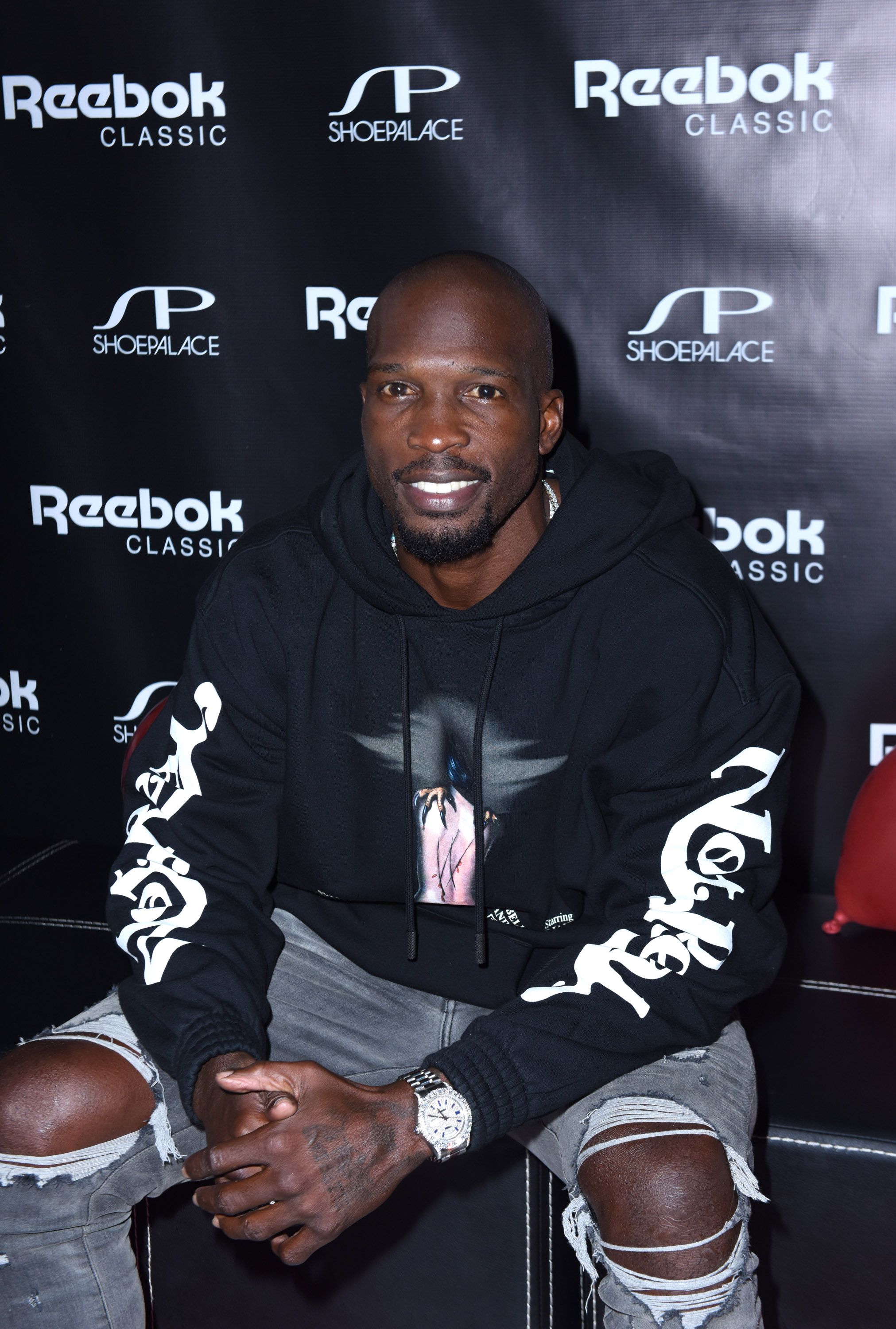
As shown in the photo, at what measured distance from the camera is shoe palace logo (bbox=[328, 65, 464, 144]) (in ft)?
6.82

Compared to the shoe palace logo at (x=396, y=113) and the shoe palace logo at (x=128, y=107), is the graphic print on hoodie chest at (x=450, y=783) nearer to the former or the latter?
the shoe palace logo at (x=396, y=113)

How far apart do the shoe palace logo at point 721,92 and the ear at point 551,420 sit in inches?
27.9

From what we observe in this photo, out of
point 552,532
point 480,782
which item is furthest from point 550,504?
point 480,782

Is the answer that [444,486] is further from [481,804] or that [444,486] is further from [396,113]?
[396,113]

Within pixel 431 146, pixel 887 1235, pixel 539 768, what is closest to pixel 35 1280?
pixel 539 768

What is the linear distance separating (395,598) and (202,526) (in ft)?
3.06

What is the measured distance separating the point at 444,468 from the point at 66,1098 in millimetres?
776

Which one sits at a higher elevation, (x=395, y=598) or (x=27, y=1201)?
(x=395, y=598)

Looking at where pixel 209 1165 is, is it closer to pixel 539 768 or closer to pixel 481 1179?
pixel 481 1179

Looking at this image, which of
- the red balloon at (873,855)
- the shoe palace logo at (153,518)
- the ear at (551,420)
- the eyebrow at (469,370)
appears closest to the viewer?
the eyebrow at (469,370)

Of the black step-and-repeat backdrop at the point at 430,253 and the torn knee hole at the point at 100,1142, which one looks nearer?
the torn knee hole at the point at 100,1142

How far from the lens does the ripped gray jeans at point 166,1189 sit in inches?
46.0

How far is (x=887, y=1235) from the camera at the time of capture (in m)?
1.46

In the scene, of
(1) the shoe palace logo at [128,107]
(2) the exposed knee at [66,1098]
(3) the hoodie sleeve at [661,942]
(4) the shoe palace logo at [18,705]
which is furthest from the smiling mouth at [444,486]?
(4) the shoe palace logo at [18,705]
